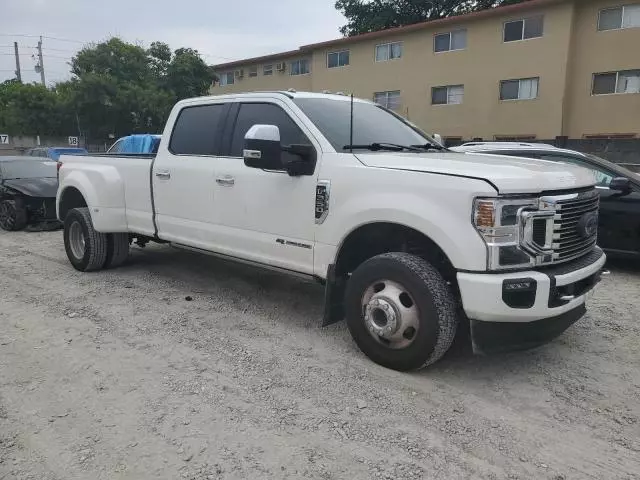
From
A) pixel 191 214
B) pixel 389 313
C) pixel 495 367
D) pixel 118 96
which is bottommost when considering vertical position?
pixel 495 367

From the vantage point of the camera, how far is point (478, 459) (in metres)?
2.73

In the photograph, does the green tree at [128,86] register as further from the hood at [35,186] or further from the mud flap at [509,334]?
the mud flap at [509,334]

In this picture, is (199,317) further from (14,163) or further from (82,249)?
(14,163)

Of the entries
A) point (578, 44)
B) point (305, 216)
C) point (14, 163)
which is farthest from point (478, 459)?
point (578, 44)

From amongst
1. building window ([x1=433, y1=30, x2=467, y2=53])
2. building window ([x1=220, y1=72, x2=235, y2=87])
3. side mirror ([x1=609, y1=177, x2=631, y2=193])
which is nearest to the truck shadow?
side mirror ([x1=609, y1=177, x2=631, y2=193])

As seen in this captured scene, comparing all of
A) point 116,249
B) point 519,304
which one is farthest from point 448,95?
point 519,304

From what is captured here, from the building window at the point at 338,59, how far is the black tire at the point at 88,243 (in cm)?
2595

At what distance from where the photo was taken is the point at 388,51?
28.2m

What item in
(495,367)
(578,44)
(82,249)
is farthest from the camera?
(578,44)

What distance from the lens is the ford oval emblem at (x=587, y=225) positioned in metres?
3.59

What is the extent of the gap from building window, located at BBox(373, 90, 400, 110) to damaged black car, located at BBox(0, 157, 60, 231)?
20.5 meters

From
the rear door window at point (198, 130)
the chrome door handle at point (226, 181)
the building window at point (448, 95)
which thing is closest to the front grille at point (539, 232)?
the chrome door handle at point (226, 181)

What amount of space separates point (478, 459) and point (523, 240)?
1.29 metres

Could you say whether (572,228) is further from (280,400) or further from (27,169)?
(27,169)
